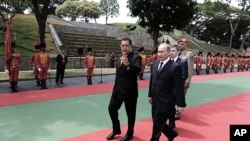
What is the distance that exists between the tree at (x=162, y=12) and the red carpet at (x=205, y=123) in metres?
15.3

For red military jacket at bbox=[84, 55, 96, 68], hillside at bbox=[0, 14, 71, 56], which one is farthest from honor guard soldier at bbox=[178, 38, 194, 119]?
hillside at bbox=[0, 14, 71, 56]

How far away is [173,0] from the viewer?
25250mm

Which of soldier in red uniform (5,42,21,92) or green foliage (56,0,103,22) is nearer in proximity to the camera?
soldier in red uniform (5,42,21,92)

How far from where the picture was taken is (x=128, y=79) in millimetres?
5996

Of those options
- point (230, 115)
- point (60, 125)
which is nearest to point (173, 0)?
point (230, 115)

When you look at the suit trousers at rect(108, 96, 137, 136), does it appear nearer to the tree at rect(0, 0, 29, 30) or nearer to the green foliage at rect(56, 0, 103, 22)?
the tree at rect(0, 0, 29, 30)

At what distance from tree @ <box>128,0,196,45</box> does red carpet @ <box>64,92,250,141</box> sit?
15.3m

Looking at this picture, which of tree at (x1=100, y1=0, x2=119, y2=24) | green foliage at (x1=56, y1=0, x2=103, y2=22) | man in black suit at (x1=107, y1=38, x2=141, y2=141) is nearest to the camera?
man in black suit at (x1=107, y1=38, x2=141, y2=141)

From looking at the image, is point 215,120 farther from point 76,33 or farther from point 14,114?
point 76,33

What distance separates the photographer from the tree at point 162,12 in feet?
83.6

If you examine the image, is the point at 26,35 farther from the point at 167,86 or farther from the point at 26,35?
the point at 167,86

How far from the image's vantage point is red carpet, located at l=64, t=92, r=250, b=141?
6582mm

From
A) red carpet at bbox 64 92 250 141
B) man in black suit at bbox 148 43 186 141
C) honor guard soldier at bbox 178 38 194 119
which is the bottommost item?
red carpet at bbox 64 92 250 141

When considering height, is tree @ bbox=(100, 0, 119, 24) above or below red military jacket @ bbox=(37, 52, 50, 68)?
above
